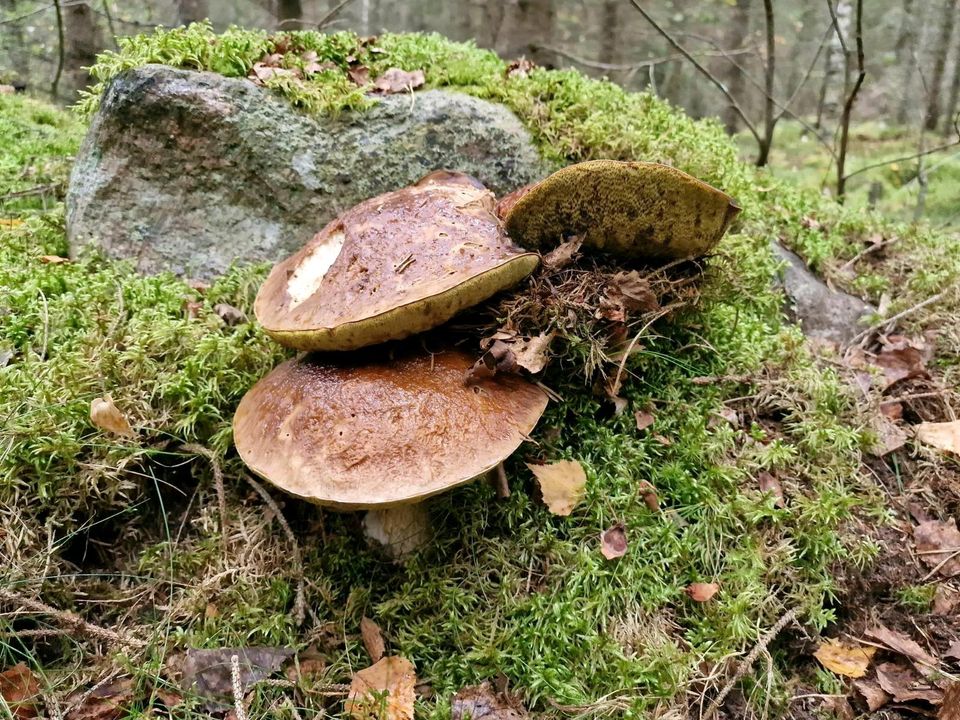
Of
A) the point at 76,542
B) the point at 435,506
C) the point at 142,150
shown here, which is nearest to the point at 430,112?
the point at 142,150

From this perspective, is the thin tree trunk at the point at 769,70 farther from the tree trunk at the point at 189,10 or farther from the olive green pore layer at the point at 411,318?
the tree trunk at the point at 189,10

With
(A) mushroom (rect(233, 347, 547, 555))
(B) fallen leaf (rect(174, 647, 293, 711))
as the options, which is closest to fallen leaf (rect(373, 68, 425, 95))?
(A) mushroom (rect(233, 347, 547, 555))

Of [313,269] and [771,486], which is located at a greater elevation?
[313,269]

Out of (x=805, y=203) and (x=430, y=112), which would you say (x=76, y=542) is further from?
(x=805, y=203)

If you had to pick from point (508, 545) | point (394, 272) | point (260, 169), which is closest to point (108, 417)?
point (394, 272)

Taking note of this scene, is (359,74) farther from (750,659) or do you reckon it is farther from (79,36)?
(79,36)

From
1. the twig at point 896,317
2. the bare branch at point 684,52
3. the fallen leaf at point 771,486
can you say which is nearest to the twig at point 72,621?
the fallen leaf at point 771,486

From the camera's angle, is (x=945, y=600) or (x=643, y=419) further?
(x=643, y=419)
